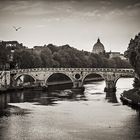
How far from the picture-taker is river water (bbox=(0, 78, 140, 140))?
19.1m

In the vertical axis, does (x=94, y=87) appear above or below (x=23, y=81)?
below

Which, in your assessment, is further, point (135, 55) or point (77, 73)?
point (77, 73)

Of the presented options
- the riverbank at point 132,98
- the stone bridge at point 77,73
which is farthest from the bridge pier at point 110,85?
the riverbank at point 132,98

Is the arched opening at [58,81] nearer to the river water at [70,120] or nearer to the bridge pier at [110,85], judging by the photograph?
the bridge pier at [110,85]

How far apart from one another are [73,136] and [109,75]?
19.5 meters

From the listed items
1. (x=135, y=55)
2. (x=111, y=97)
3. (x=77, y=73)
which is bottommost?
(x=111, y=97)

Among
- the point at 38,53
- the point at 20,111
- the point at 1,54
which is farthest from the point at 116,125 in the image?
the point at 38,53

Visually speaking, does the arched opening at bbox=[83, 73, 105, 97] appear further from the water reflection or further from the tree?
the tree

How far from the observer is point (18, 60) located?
45.5 m

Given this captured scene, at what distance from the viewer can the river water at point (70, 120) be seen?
62.6 feet

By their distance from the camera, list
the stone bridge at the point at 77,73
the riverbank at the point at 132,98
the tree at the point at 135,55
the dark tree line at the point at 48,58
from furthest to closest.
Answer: the dark tree line at the point at 48,58 → the stone bridge at the point at 77,73 → the tree at the point at 135,55 → the riverbank at the point at 132,98

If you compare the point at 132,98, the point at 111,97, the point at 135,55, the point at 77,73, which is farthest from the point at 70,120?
the point at 77,73

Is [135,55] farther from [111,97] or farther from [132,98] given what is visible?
[111,97]

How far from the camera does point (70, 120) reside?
2262 centimetres
